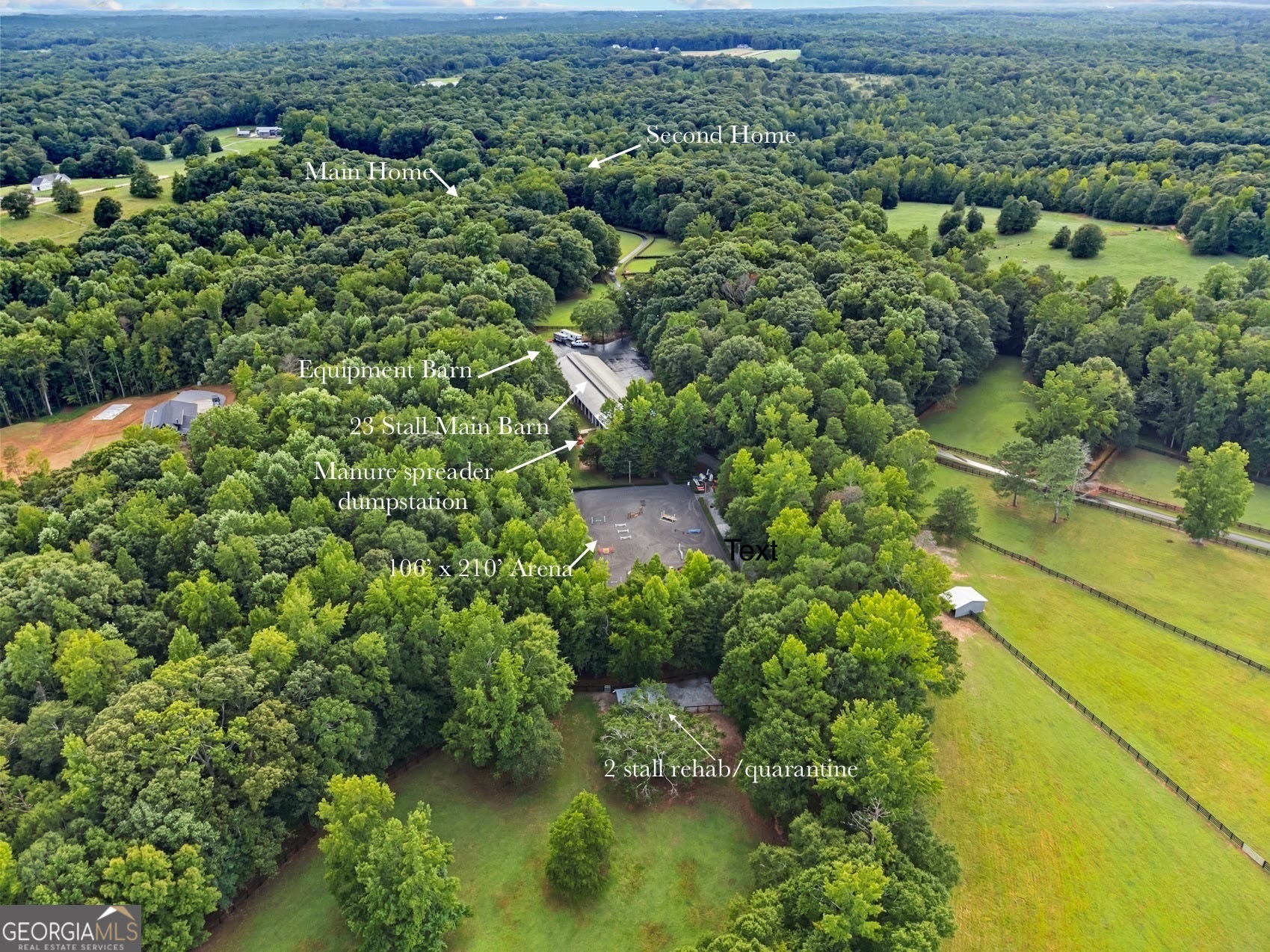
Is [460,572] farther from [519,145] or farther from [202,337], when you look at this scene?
[519,145]

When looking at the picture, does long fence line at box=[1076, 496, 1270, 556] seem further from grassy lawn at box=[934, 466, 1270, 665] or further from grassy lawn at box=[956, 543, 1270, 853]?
grassy lawn at box=[956, 543, 1270, 853]

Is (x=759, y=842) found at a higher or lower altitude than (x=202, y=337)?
lower

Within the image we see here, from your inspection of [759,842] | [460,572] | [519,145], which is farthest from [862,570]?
[519,145]

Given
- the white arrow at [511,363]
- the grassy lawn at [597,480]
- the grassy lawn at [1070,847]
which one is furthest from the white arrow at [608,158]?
the grassy lawn at [1070,847]

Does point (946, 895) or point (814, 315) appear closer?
point (946, 895)

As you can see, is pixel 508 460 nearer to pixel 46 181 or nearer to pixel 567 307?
pixel 567 307

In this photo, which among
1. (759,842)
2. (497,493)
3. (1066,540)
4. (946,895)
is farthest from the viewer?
(1066,540)
